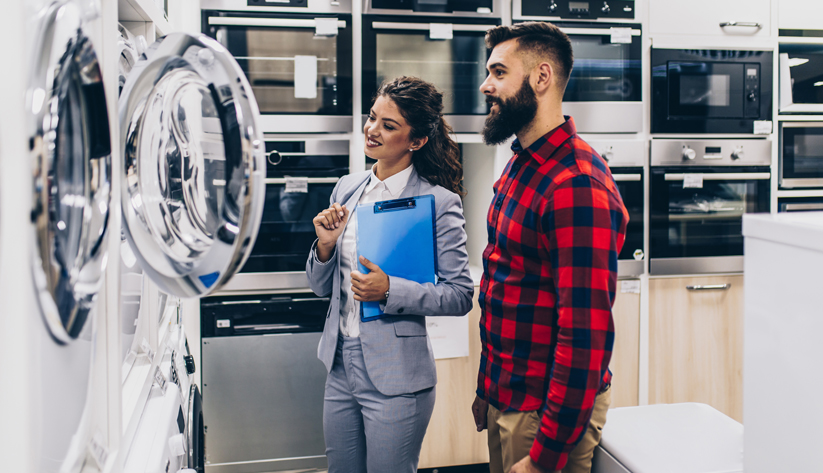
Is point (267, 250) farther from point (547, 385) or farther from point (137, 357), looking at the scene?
point (547, 385)

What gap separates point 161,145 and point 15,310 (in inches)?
18.1

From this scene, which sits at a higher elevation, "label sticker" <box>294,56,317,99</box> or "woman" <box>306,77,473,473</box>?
"label sticker" <box>294,56,317,99</box>

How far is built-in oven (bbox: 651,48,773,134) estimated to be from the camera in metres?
2.42

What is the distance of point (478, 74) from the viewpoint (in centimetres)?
232

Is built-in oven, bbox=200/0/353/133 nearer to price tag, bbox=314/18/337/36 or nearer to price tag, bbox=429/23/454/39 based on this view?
price tag, bbox=314/18/337/36

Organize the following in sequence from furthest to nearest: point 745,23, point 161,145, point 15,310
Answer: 1. point 745,23
2. point 161,145
3. point 15,310

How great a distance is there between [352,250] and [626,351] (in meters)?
1.57

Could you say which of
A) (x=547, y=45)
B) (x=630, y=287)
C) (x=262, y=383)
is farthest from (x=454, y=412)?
(x=547, y=45)

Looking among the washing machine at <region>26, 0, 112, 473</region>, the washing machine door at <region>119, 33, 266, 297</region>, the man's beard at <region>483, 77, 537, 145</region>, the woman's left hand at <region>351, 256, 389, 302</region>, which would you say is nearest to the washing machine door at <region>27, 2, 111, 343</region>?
the washing machine at <region>26, 0, 112, 473</region>

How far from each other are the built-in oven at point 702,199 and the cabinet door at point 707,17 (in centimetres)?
50

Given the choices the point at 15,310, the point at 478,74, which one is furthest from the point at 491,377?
the point at 478,74

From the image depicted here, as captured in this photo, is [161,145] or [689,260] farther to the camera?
[689,260]

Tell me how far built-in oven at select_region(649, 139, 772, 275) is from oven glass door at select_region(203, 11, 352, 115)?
4.73ft

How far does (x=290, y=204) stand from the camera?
2221 mm
